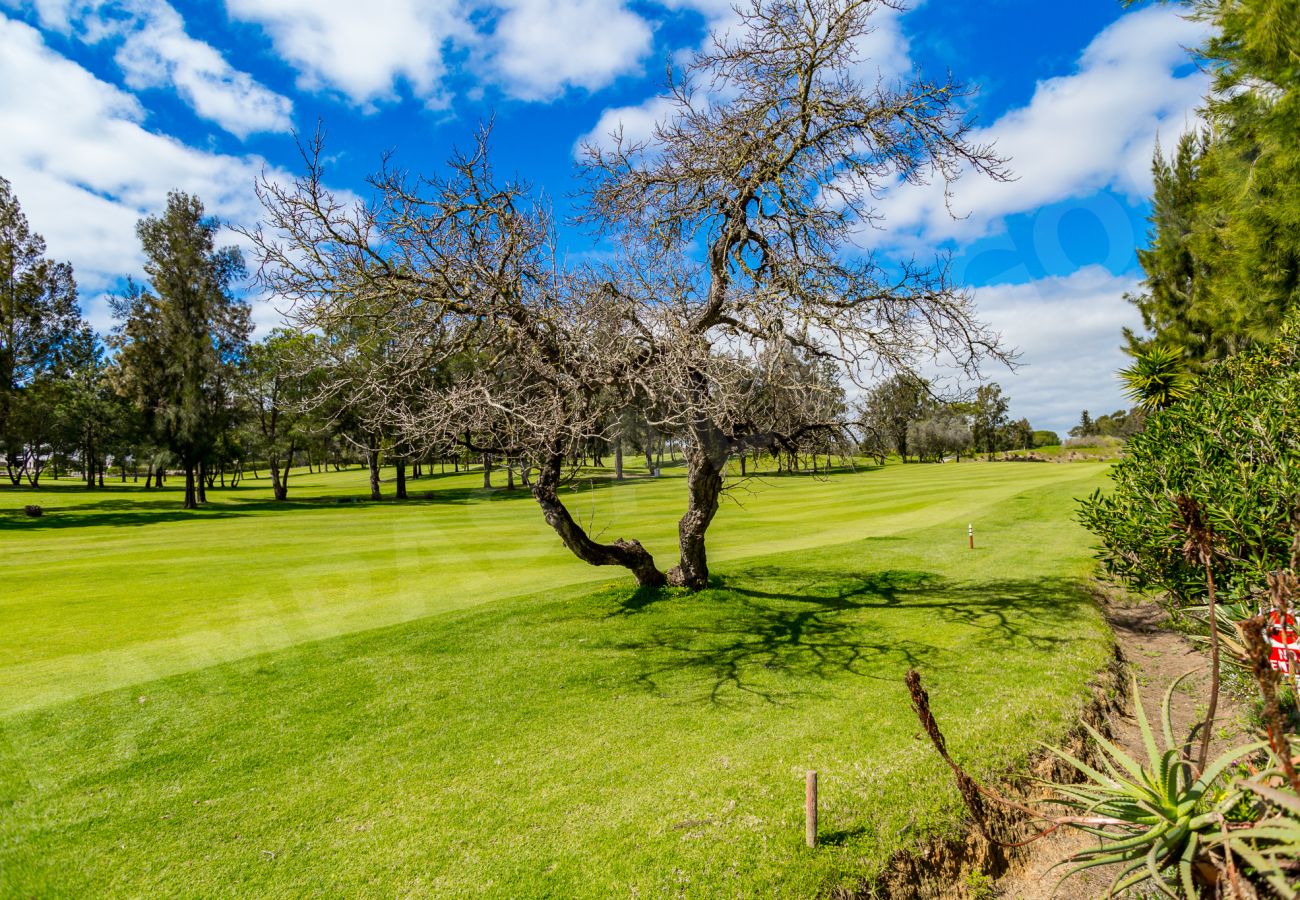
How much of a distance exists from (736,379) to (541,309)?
332 centimetres

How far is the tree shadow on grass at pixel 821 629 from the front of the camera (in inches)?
366

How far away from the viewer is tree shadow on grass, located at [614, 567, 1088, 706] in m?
9.30

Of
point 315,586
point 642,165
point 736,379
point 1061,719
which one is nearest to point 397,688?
point 736,379

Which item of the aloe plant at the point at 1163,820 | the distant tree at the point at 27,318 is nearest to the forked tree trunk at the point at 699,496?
the aloe plant at the point at 1163,820

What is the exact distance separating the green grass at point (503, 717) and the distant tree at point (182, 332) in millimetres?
24916

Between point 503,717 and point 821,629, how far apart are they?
612cm

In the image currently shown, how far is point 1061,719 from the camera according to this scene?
25.0ft

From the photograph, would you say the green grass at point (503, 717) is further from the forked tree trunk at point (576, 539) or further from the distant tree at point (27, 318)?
the distant tree at point (27, 318)

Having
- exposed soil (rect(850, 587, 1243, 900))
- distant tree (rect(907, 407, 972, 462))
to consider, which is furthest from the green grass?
distant tree (rect(907, 407, 972, 462))

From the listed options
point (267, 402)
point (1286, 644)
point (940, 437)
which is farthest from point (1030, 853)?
point (940, 437)

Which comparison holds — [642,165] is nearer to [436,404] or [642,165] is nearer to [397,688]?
[436,404]

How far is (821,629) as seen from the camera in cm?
1144

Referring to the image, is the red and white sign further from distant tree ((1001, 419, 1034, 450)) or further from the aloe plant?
distant tree ((1001, 419, 1034, 450))

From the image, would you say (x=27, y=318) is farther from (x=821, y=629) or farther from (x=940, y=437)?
(x=940, y=437)
